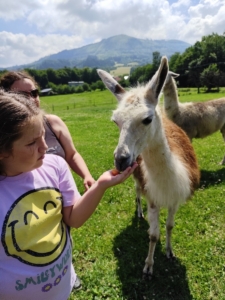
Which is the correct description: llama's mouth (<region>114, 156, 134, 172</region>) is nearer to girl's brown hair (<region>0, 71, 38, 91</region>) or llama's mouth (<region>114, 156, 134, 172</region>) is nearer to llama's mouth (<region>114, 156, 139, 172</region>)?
llama's mouth (<region>114, 156, 139, 172</region>)

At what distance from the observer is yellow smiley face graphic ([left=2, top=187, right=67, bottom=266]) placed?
1.37m

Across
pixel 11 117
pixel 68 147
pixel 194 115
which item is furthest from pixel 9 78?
pixel 194 115

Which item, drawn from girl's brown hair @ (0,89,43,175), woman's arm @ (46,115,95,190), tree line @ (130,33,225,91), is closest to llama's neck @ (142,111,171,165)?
woman's arm @ (46,115,95,190)

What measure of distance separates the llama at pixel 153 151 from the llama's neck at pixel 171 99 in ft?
10.5

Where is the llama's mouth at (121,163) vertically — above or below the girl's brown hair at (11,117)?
below

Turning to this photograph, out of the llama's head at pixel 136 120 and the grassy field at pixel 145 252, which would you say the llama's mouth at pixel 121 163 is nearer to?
the llama's head at pixel 136 120

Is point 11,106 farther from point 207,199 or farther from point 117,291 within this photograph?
point 207,199

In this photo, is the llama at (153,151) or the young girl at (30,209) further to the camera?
the llama at (153,151)

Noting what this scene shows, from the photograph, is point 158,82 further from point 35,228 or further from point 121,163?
point 35,228

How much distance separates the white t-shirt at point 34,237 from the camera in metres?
1.37

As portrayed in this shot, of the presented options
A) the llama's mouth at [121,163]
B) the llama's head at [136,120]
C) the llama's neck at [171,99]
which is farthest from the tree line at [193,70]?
the llama's mouth at [121,163]

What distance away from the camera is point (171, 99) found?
6852 mm

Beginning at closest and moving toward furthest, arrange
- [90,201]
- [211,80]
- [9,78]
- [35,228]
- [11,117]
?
[11,117] < [35,228] < [90,201] < [9,78] < [211,80]

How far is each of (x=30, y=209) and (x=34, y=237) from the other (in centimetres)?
15
